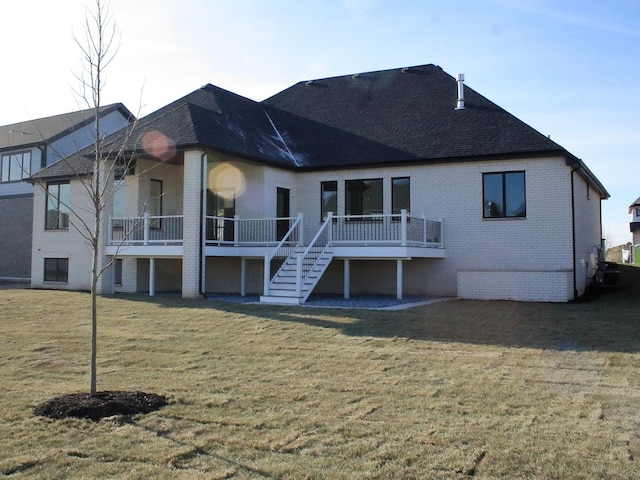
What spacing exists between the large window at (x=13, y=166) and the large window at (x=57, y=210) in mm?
8681

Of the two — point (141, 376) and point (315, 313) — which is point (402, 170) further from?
point (141, 376)

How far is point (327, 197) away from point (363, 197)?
141 centimetres

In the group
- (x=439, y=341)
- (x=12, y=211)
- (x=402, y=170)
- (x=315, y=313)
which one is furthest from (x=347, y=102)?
(x=12, y=211)

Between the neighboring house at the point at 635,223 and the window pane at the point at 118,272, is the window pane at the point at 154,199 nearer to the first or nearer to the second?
the window pane at the point at 118,272

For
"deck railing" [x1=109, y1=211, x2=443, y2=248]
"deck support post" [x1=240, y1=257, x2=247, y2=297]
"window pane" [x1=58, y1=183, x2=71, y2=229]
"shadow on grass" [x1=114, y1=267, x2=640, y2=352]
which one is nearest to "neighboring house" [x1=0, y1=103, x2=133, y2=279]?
"window pane" [x1=58, y1=183, x2=71, y2=229]

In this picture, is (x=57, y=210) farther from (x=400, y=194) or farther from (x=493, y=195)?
(x=493, y=195)

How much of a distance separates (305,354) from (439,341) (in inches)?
101

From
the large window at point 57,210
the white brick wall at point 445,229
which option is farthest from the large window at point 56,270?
the large window at point 57,210

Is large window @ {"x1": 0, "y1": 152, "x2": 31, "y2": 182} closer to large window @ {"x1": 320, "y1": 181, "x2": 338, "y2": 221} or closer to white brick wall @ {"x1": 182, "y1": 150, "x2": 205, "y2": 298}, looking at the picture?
white brick wall @ {"x1": 182, "y1": 150, "x2": 205, "y2": 298}

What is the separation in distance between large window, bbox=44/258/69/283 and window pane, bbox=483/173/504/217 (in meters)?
15.6

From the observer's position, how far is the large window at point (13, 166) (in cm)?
3156

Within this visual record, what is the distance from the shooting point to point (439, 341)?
1094 cm

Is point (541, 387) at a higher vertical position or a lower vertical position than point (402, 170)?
lower

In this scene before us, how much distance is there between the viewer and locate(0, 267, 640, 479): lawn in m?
5.00
